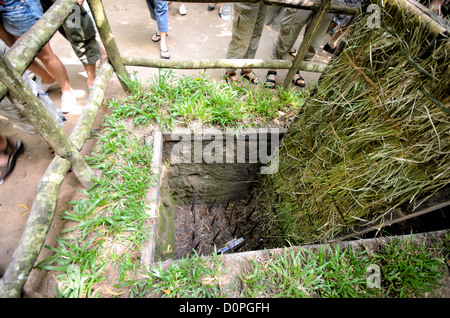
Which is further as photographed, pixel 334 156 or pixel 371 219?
pixel 334 156

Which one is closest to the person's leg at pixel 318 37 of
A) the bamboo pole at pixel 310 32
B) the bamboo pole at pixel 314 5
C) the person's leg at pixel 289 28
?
the person's leg at pixel 289 28

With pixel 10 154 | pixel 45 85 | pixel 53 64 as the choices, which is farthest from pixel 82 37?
pixel 10 154

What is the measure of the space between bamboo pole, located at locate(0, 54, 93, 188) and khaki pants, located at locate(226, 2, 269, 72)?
7.69 ft

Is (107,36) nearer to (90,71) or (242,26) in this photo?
(90,71)

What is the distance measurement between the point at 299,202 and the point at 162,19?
349 cm

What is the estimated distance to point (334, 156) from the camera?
1.66m

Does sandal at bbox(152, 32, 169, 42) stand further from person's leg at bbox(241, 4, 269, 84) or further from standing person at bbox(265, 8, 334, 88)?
standing person at bbox(265, 8, 334, 88)

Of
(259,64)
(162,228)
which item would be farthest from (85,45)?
(162,228)

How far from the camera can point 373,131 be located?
53.7 inches

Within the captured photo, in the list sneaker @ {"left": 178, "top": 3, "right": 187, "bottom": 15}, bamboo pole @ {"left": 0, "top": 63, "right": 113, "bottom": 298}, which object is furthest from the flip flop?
bamboo pole @ {"left": 0, "top": 63, "right": 113, "bottom": 298}

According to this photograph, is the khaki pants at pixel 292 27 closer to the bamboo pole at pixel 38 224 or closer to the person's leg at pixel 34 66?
the bamboo pole at pixel 38 224

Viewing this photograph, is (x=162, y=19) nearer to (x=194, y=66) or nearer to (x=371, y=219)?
(x=194, y=66)

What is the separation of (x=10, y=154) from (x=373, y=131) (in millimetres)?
3173
